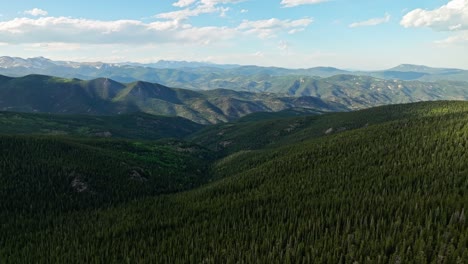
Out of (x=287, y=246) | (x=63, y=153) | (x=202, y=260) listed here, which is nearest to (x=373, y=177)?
(x=287, y=246)

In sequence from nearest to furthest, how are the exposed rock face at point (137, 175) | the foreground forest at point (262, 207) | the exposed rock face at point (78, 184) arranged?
the foreground forest at point (262, 207), the exposed rock face at point (78, 184), the exposed rock face at point (137, 175)

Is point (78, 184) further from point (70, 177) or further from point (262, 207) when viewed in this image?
point (262, 207)

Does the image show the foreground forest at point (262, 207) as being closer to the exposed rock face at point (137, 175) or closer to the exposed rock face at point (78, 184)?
the exposed rock face at point (78, 184)

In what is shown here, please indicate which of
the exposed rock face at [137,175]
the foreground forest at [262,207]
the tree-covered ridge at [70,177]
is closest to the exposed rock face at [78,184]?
the tree-covered ridge at [70,177]

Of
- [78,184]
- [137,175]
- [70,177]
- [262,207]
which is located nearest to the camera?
[262,207]

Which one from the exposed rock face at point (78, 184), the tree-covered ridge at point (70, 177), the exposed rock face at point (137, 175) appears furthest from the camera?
the exposed rock face at point (137, 175)

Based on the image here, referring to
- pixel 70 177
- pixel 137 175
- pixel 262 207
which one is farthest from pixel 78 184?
pixel 262 207

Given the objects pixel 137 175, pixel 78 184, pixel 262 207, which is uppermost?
pixel 262 207

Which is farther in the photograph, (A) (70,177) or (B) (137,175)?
(B) (137,175)

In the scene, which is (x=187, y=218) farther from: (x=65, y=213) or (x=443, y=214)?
(x=443, y=214)
